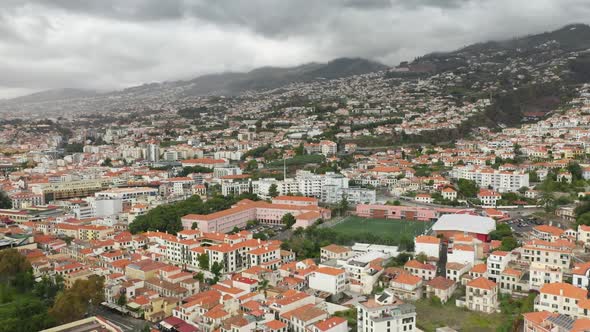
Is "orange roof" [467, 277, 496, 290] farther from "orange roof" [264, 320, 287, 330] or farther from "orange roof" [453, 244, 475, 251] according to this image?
"orange roof" [264, 320, 287, 330]

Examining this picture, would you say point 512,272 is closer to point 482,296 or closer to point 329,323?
point 482,296

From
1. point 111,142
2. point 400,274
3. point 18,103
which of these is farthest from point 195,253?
point 18,103

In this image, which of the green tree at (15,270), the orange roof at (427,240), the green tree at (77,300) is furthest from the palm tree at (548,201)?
the green tree at (15,270)

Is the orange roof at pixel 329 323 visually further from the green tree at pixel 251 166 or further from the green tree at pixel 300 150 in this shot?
the green tree at pixel 300 150

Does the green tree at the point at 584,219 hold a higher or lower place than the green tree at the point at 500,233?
higher

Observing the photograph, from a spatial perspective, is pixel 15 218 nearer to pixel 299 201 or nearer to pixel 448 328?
pixel 299 201

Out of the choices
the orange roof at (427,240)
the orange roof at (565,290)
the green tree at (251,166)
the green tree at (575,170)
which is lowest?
the orange roof at (565,290)
